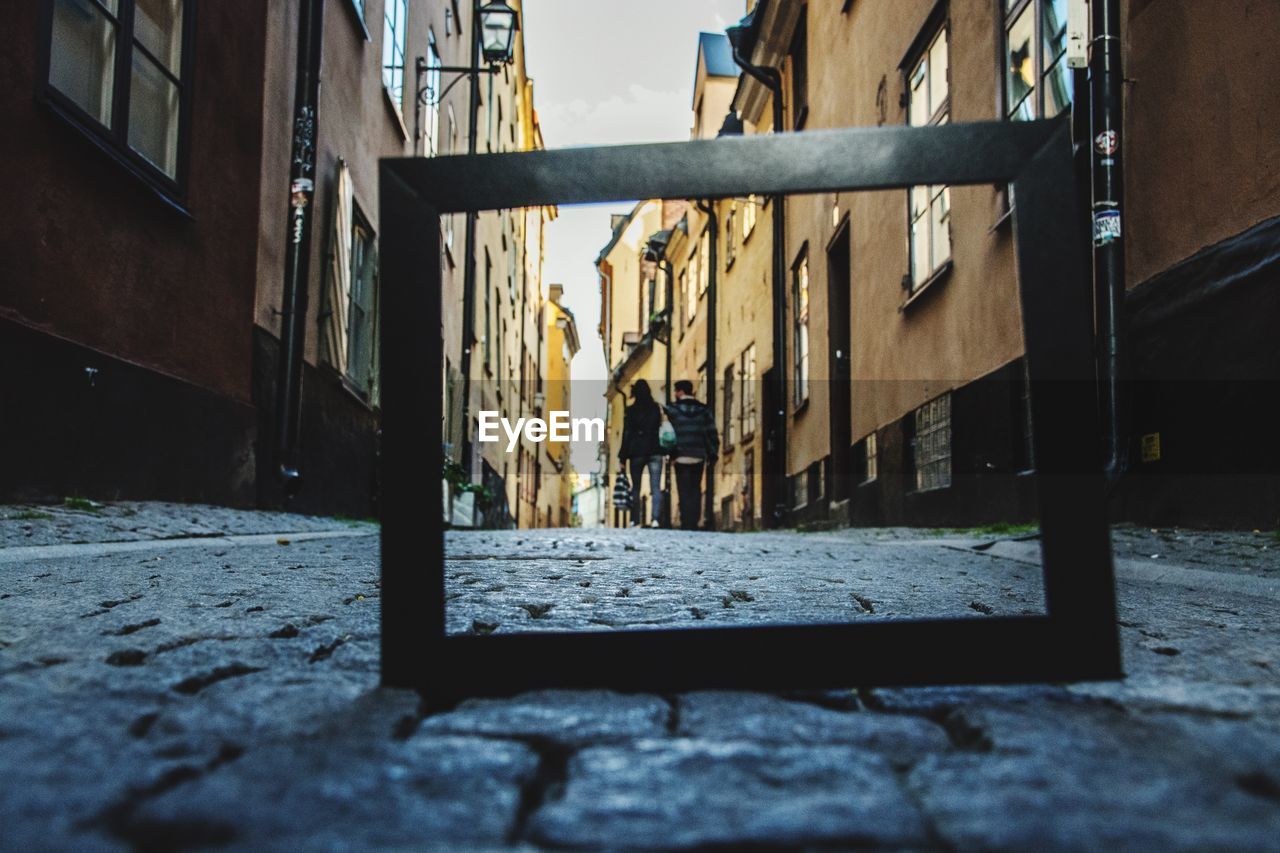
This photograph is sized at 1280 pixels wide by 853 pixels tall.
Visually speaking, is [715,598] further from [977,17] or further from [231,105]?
[977,17]

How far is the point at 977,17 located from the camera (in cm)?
815

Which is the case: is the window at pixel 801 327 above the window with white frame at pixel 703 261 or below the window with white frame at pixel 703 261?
below

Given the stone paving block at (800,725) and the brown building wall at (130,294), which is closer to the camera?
the stone paving block at (800,725)

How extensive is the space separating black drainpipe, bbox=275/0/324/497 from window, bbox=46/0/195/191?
5.08ft

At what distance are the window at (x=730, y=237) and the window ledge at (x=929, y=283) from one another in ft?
35.7

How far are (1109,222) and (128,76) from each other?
517 centimetres

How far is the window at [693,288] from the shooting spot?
82.4 ft

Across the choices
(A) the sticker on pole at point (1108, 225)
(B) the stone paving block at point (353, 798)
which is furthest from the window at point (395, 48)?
(B) the stone paving block at point (353, 798)

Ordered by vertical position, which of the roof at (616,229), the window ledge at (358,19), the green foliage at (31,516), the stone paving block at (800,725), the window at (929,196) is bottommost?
the stone paving block at (800,725)

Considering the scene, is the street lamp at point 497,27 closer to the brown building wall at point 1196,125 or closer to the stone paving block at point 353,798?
the brown building wall at point 1196,125

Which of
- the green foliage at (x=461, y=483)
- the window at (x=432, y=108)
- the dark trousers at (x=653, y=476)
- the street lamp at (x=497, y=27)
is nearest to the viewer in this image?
the dark trousers at (x=653, y=476)

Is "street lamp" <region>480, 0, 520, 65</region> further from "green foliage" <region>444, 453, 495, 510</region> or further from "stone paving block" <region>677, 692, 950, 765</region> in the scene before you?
"stone paving block" <region>677, 692, 950, 765</region>

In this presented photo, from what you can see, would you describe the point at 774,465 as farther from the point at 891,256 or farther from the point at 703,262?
the point at 703,262

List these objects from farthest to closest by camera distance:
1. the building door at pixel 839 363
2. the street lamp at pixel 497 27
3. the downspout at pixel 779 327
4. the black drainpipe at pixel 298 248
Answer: the downspout at pixel 779 327, the street lamp at pixel 497 27, the building door at pixel 839 363, the black drainpipe at pixel 298 248
